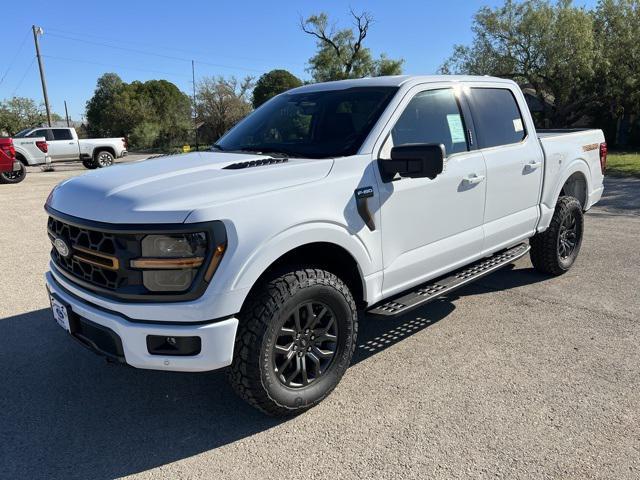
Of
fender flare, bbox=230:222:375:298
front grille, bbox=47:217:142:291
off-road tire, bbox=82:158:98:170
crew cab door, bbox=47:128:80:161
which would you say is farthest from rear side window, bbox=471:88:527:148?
crew cab door, bbox=47:128:80:161

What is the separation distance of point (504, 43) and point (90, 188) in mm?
27676

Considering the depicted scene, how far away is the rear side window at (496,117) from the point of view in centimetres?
421

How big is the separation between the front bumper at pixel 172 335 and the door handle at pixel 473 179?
2.12 meters

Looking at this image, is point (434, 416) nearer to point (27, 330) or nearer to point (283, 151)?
point (283, 151)

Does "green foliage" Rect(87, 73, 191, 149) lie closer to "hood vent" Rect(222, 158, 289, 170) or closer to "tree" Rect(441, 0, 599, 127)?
"tree" Rect(441, 0, 599, 127)

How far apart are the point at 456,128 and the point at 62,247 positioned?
283cm

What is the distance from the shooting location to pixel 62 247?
2.96 m

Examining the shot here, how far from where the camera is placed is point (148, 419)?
9.90ft

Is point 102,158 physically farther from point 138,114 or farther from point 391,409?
point 138,114

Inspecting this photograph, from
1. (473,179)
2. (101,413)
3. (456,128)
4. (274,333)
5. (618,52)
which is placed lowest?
(101,413)

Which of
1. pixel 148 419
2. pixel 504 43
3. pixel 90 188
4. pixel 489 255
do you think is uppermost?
pixel 504 43

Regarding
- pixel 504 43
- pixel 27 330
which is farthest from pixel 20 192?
pixel 504 43

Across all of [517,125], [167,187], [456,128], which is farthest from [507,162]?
[167,187]

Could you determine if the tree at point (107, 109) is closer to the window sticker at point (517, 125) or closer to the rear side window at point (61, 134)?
the rear side window at point (61, 134)
